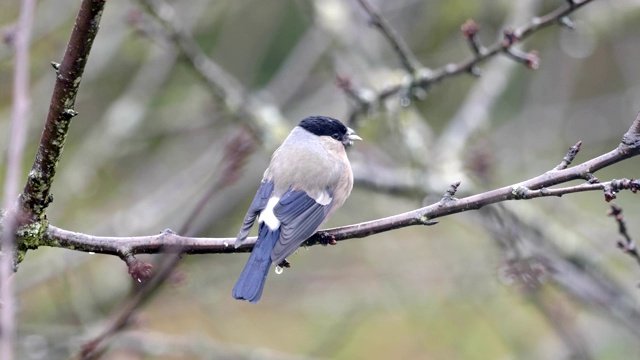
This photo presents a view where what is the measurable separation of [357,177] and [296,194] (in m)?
1.40

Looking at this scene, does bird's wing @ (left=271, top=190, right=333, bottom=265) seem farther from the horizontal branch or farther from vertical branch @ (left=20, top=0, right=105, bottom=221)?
vertical branch @ (left=20, top=0, right=105, bottom=221)

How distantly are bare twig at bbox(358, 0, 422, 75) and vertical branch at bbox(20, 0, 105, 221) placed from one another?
202 centimetres

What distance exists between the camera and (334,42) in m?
5.76

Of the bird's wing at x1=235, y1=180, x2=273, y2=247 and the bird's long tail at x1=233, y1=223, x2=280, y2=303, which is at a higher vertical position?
the bird's wing at x1=235, y1=180, x2=273, y2=247

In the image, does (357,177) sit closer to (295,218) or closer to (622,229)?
(295,218)

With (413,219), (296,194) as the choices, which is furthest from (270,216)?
(413,219)

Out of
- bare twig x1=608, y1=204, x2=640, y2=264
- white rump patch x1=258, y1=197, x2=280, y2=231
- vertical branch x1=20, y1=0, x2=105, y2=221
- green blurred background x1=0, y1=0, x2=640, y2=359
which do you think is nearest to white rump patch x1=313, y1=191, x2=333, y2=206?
white rump patch x1=258, y1=197, x2=280, y2=231

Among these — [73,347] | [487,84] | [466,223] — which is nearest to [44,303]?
[73,347]

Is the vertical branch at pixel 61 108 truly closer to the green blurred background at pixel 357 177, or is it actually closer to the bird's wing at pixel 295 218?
the bird's wing at pixel 295 218

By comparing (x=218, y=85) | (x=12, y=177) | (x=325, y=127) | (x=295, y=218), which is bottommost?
(x=12, y=177)

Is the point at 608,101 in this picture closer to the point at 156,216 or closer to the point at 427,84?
the point at 427,84

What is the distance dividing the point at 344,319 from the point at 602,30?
3242 mm

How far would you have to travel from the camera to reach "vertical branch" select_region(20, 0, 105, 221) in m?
2.00

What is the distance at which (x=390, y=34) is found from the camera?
13.5 ft
